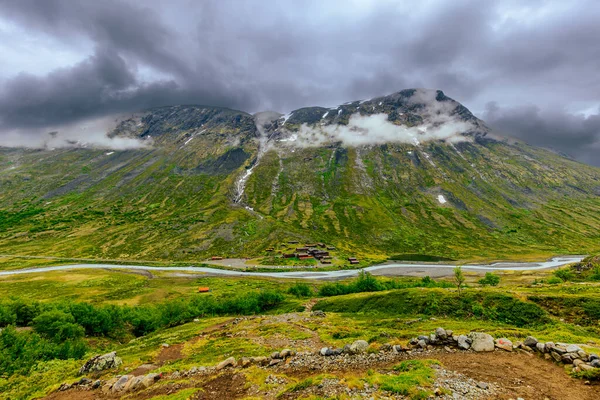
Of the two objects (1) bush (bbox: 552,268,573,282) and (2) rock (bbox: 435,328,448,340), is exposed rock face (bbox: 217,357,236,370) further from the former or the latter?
(1) bush (bbox: 552,268,573,282)

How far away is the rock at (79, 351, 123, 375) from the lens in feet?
101

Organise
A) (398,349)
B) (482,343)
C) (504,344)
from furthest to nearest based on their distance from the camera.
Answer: (398,349)
(482,343)
(504,344)

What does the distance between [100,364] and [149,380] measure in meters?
13.0

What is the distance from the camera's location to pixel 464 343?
2133cm

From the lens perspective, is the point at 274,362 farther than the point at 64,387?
No

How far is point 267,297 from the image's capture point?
251ft

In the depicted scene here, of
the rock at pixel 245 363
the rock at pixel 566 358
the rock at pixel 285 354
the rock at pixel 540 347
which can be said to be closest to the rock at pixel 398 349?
the rock at pixel 540 347

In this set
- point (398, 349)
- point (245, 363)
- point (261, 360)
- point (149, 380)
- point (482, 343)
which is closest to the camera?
point (482, 343)

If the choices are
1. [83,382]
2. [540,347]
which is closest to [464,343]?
[540,347]

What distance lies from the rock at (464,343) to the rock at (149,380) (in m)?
27.6

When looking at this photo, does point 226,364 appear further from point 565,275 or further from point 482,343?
point 565,275

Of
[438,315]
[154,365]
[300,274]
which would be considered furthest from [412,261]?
[154,365]

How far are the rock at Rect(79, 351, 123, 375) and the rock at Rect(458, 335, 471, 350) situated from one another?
3816 cm

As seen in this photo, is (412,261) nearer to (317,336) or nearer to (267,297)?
(267,297)
